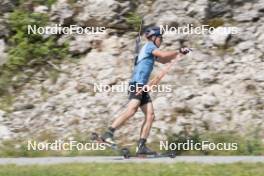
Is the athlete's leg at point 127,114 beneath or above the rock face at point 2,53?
beneath

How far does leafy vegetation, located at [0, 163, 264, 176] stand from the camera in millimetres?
9016

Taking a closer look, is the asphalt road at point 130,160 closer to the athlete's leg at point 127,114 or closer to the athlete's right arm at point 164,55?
the athlete's leg at point 127,114

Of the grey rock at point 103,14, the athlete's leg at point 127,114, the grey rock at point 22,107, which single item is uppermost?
the grey rock at point 103,14

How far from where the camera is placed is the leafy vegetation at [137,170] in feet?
29.6

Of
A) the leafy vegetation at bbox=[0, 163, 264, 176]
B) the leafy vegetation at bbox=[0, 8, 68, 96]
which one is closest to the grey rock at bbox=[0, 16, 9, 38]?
the leafy vegetation at bbox=[0, 8, 68, 96]

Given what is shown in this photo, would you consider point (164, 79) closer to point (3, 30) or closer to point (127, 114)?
point (127, 114)

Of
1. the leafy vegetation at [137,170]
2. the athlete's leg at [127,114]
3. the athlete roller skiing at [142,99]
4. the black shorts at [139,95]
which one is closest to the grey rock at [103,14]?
the athlete roller skiing at [142,99]

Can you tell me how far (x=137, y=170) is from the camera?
9.24 meters

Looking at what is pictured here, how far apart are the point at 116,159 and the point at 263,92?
141 inches

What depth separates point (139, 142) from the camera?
1120 centimetres

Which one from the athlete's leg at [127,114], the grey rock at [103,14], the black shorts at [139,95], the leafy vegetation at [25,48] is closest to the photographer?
the athlete's leg at [127,114]

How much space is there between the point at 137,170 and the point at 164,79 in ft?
13.8

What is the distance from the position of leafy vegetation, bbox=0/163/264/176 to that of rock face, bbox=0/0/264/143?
258 cm

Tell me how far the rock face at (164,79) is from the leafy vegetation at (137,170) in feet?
8.47
